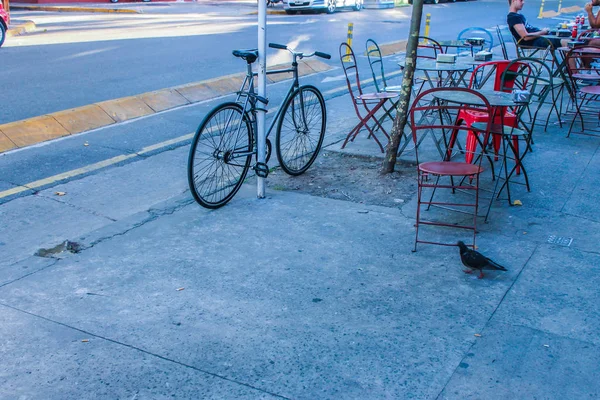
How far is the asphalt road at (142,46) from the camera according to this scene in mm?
9562

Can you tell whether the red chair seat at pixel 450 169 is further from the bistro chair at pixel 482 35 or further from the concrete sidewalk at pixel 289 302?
the bistro chair at pixel 482 35

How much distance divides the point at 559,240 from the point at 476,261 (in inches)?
39.6

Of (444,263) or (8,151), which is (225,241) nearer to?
(444,263)

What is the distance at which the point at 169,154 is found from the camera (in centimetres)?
712

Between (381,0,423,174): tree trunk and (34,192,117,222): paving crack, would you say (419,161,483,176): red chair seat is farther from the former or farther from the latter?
(34,192,117,222): paving crack

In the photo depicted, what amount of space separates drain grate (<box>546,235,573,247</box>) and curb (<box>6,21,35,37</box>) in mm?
15796

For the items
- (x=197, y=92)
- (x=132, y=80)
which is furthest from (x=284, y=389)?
(x=132, y=80)

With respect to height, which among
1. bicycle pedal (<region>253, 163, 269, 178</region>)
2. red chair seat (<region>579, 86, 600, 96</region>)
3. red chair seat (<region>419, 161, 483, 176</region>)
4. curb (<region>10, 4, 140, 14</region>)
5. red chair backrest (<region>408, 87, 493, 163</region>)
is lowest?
bicycle pedal (<region>253, 163, 269, 178</region>)

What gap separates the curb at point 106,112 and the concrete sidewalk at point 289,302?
196 centimetres

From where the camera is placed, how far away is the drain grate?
4640 millimetres

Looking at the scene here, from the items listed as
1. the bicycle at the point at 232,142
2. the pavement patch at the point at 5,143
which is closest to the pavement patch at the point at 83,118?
the pavement patch at the point at 5,143

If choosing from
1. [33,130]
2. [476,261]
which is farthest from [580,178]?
[33,130]

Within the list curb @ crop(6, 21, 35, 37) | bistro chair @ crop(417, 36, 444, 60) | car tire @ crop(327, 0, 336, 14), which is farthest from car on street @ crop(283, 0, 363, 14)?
bistro chair @ crop(417, 36, 444, 60)

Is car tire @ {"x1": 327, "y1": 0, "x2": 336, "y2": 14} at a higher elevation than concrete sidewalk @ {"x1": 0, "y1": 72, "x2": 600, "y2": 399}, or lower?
higher
